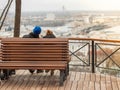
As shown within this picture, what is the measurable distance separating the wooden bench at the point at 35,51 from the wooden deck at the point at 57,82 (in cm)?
31

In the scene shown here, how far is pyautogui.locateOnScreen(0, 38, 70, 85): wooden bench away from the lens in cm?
759

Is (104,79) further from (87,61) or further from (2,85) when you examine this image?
(2,85)

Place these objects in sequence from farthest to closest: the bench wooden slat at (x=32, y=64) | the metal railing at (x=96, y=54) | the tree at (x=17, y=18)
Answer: the tree at (x=17, y=18), the metal railing at (x=96, y=54), the bench wooden slat at (x=32, y=64)

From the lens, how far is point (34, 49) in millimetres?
7668

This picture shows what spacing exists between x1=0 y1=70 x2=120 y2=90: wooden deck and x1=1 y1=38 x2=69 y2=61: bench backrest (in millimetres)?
443

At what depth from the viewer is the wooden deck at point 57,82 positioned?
23.5 feet

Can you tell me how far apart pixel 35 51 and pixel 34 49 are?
0.04m

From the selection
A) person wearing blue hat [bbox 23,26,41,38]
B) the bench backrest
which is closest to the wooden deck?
the bench backrest

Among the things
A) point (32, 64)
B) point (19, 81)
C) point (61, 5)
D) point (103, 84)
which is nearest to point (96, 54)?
point (103, 84)

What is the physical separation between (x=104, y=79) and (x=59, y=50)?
109cm

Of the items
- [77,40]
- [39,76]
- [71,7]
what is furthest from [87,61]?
[71,7]

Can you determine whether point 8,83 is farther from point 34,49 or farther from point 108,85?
point 108,85

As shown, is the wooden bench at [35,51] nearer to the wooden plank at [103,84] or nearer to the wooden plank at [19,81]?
the wooden plank at [19,81]

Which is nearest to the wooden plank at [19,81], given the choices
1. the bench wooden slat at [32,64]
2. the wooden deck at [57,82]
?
the wooden deck at [57,82]
